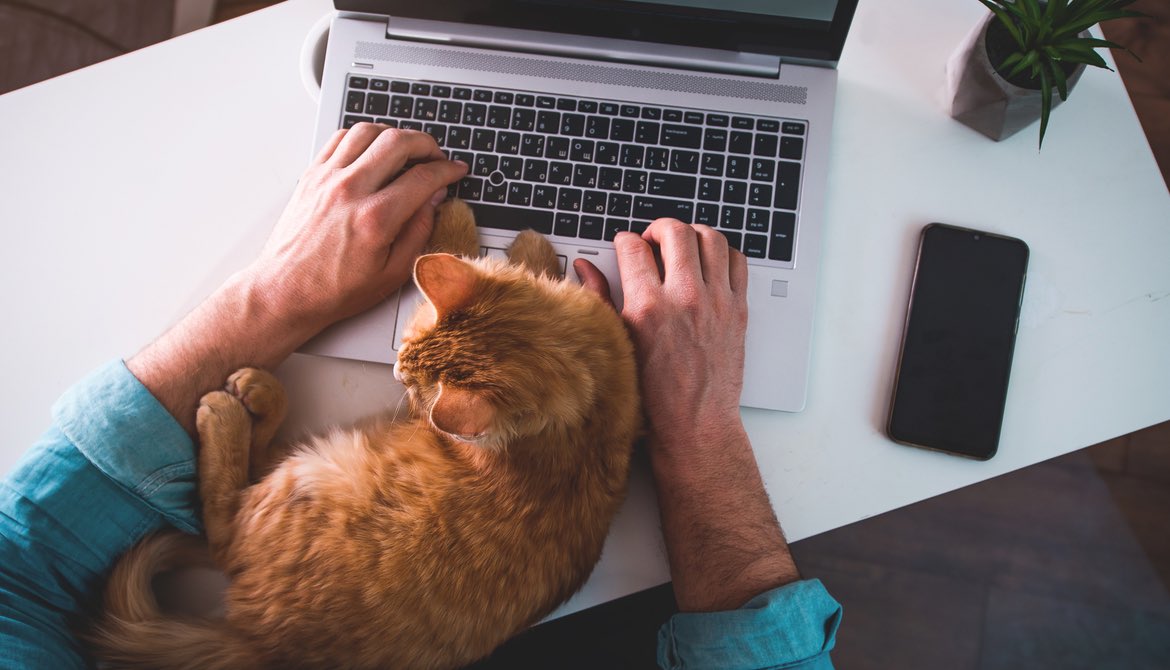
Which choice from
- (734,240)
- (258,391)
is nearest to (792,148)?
(734,240)

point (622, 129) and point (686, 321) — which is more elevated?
point (622, 129)

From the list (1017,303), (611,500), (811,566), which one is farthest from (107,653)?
(811,566)

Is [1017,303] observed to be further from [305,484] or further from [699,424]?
[305,484]

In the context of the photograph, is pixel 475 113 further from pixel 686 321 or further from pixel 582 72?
pixel 686 321

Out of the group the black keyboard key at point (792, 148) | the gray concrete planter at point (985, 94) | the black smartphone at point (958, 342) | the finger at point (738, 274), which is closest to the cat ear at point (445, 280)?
the finger at point (738, 274)

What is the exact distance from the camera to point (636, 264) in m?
0.88

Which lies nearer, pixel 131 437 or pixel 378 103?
pixel 131 437

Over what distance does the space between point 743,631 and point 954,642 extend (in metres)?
1.04

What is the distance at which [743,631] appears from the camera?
775 mm

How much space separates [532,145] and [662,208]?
19 cm

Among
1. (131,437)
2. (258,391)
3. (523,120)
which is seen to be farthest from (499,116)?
(131,437)

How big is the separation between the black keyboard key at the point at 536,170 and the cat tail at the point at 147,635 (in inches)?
24.8

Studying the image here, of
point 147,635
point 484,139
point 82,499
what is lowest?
point 147,635

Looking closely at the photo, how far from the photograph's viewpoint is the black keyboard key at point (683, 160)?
90 centimetres
